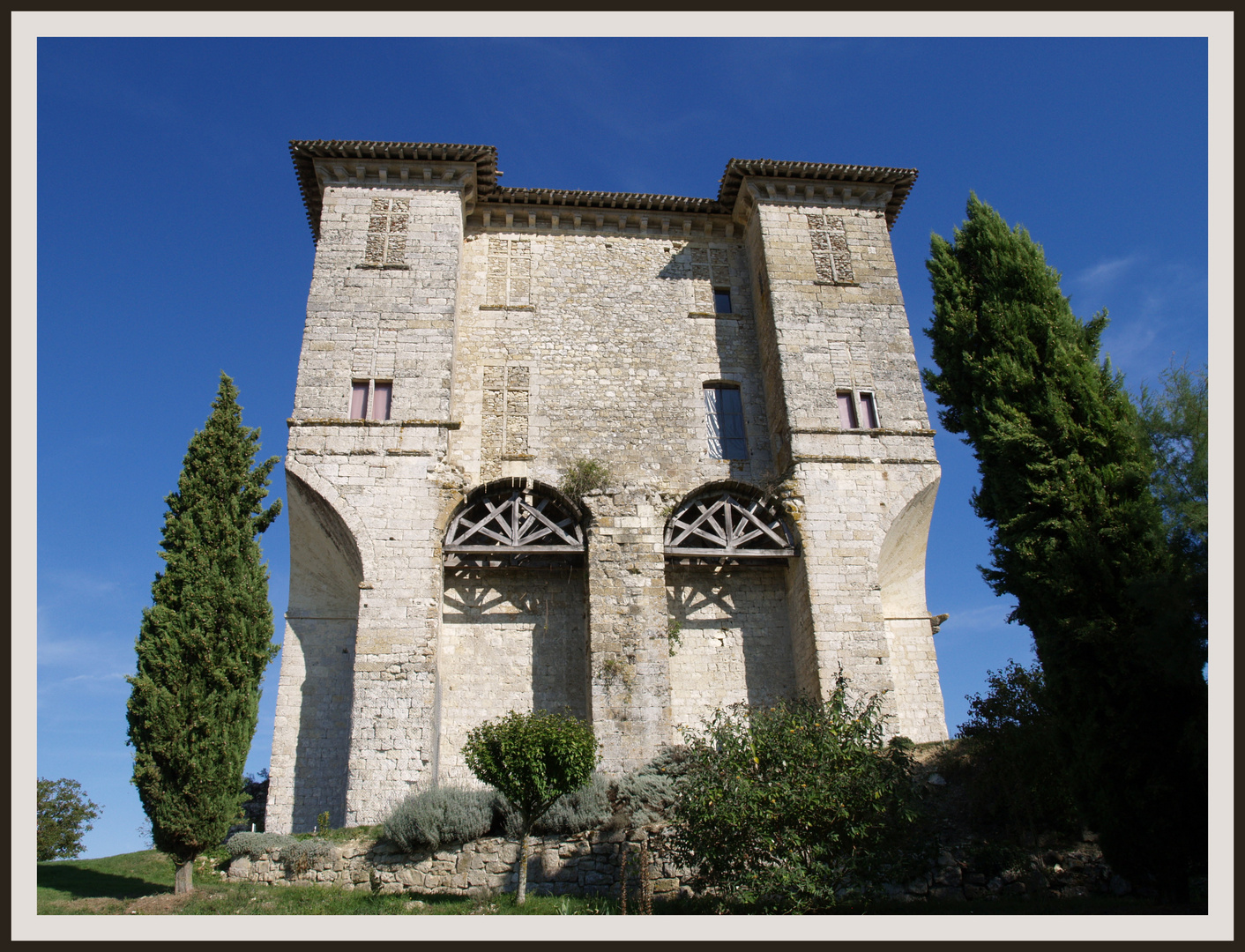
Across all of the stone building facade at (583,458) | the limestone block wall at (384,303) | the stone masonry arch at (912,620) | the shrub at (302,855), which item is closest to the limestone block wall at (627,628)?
the stone building facade at (583,458)

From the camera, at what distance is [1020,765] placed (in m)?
11.9

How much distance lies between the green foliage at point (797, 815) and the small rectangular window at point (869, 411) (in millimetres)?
8879

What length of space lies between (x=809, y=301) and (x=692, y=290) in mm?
2964

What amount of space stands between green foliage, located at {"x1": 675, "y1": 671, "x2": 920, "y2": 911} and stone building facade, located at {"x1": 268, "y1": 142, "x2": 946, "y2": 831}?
510cm

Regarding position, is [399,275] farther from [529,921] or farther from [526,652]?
[529,921]

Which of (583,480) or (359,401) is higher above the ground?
(359,401)

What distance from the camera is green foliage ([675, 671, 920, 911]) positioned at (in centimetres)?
877

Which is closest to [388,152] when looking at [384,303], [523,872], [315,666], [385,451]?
[384,303]

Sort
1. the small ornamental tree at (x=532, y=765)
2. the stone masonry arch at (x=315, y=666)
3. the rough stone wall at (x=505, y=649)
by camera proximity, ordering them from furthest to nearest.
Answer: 1. the rough stone wall at (x=505, y=649)
2. the stone masonry arch at (x=315, y=666)
3. the small ornamental tree at (x=532, y=765)

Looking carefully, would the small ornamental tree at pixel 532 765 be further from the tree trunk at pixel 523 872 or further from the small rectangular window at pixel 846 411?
the small rectangular window at pixel 846 411

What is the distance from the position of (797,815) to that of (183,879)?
8.59 metres

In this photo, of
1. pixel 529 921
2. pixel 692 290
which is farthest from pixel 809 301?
pixel 529 921

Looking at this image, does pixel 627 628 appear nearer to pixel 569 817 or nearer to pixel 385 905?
pixel 569 817

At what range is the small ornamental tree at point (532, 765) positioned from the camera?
1057cm
